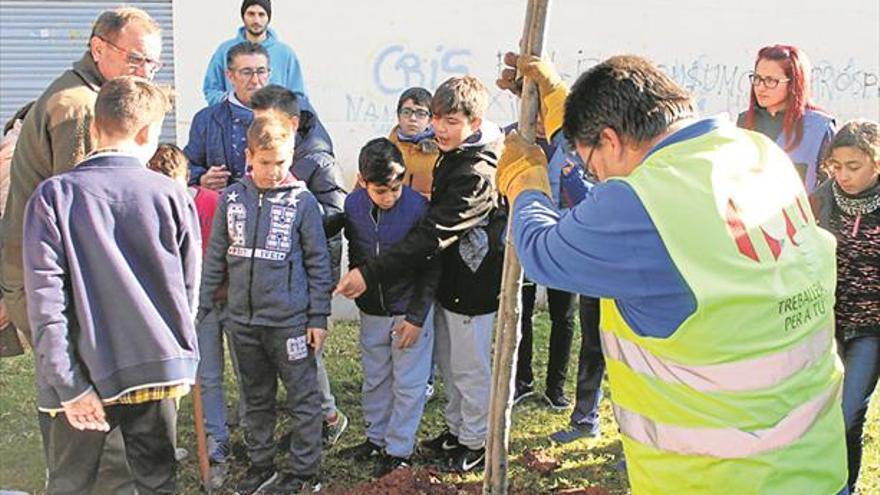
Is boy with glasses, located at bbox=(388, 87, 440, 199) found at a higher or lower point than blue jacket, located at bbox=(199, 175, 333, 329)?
higher

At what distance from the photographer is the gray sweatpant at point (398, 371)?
4.48m

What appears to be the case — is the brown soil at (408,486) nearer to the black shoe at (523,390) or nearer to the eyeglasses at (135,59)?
the black shoe at (523,390)

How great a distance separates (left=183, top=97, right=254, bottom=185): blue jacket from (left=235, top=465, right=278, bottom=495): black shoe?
1517 millimetres

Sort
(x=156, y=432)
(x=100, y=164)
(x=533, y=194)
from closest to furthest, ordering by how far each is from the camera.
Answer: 1. (x=533, y=194)
2. (x=100, y=164)
3. (x=156, y=432)

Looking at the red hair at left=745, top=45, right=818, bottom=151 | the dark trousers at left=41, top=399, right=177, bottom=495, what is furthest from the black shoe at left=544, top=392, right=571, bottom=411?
the dark trousers at left=41, top=399, right=177, bottom=495

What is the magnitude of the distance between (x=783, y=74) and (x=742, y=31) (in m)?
3.46

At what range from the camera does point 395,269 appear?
4258mm

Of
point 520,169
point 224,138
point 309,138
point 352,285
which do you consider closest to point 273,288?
point 352,285

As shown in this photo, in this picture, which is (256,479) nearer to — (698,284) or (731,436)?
(731,436)

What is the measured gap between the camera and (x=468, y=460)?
4.54 metres

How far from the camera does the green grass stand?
447 centimetres

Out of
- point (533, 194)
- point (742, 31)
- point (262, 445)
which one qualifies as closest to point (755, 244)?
point (533, 194)

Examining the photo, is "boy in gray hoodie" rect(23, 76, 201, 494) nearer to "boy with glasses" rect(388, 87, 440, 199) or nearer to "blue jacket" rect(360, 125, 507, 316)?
"blue jacket" rect(360, 125, 507, 316)

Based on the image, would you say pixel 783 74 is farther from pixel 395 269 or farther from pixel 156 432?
pixel 156 432
